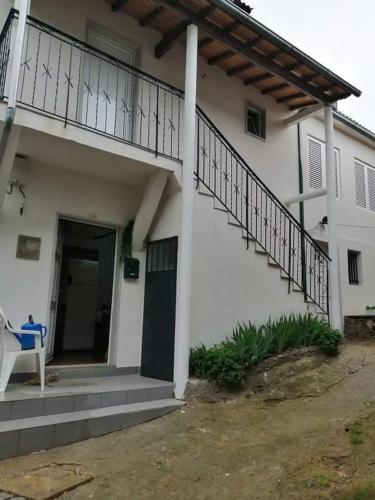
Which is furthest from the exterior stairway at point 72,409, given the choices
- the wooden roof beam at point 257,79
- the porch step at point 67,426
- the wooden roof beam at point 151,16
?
the wooden roof beam at point 257,79

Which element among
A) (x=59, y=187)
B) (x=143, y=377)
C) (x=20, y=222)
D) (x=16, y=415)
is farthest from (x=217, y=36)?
Answer: (x=16, y=415)

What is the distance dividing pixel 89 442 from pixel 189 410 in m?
1.39

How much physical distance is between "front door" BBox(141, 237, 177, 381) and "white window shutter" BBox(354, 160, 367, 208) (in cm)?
694

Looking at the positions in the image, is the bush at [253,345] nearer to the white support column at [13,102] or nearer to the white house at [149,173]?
the white house at [149,173]

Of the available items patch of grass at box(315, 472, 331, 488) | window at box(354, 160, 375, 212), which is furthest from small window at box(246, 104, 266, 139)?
patch of grass at box(315, 472, 331, 488)

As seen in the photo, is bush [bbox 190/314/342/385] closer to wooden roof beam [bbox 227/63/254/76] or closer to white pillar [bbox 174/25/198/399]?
white pillar [bbox 174/25/198/399]

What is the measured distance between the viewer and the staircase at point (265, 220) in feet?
24.2

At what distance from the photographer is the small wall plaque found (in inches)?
222

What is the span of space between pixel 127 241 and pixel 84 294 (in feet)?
10.1

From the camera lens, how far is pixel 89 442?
4.18 meters

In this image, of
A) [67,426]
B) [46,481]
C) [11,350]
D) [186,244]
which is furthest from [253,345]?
[46,481]

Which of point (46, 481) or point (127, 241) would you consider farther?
point (127, 241)

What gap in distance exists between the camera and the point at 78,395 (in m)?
4.59

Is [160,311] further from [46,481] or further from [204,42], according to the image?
[204,42]
